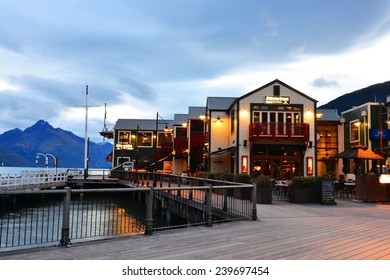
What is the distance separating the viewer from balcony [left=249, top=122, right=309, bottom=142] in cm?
2589

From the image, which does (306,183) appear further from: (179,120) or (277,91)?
(179,120)

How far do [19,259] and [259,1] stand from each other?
19803mm

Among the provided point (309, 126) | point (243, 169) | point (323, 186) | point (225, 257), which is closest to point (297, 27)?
point (309, 126)

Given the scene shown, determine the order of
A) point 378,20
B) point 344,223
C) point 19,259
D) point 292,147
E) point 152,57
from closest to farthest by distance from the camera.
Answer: point 19,259 → point 344,223 → point 378,20 → point 292,147 → point 152,57

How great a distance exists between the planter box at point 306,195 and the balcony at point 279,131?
10.1m

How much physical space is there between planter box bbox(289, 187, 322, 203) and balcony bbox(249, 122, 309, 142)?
10.1 metres

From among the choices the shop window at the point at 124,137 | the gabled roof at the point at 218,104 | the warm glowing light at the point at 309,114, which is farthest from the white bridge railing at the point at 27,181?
the warm glowing light at the point at 309,114

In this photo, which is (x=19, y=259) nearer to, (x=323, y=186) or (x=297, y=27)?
(x=323, y=186)

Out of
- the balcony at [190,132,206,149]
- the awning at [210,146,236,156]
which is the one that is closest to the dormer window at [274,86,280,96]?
the awning at [210,146,236,156]

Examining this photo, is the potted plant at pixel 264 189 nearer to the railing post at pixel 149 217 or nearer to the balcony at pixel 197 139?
the railing post at pixel 149 217

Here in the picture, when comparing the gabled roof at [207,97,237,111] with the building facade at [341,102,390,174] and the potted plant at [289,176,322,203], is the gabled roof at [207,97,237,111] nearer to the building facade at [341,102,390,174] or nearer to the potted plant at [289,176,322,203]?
the building facade at [341,102,390,174]

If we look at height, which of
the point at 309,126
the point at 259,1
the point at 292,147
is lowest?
the point at 292,147

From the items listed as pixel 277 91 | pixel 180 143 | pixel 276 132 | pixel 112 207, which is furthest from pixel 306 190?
pixel 180 143
